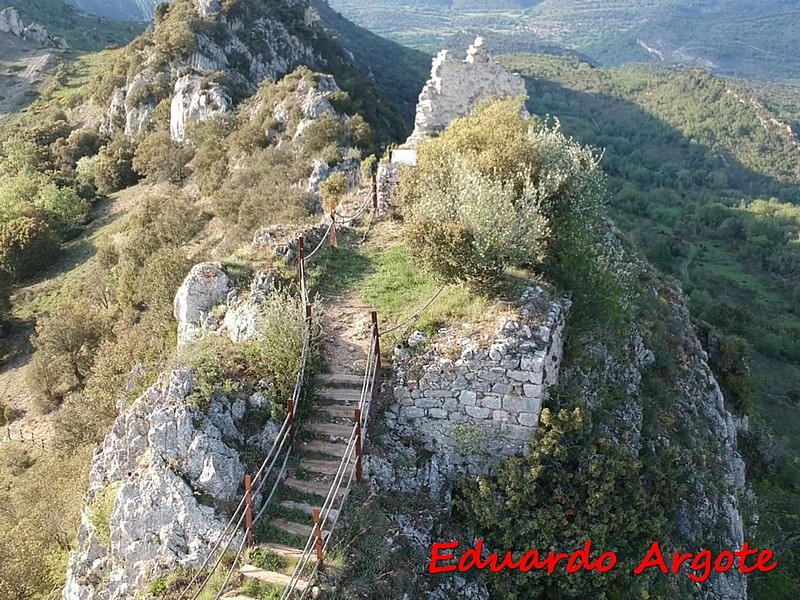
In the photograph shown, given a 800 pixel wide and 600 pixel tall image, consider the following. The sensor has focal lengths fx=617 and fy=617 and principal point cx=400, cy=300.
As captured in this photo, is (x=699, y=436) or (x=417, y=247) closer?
(x=417, y=247)

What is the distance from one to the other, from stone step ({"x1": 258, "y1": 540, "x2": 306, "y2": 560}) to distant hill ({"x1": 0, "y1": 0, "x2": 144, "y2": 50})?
326ft

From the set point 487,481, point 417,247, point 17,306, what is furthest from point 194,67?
point 487,481

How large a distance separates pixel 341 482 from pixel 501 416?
2666 mm

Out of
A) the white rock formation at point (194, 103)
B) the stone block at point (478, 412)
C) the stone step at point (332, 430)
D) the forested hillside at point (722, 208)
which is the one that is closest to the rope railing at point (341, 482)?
the stone step at point (332, 430)

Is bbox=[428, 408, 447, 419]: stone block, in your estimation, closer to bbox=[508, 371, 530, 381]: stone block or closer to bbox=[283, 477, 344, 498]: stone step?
bbox=[508, 371, 530, 381]: stone block

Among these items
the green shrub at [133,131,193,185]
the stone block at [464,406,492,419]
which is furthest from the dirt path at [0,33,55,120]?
the stone block at [464,406,492,419]

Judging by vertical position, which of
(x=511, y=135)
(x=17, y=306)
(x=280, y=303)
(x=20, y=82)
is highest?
(x=511, y=135)

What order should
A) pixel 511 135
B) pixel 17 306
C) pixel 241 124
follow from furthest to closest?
pixel 241 124, pixel 17 306, pixel 511 135

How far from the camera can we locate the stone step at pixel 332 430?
9602 millimetres

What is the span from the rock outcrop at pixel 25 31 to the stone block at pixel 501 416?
3847 inches

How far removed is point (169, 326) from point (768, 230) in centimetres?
8839

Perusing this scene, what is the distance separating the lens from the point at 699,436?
47.3ft

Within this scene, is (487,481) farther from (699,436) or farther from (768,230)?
(768,230)

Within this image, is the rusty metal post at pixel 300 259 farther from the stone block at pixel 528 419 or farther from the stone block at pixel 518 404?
the stone block at pixel 528 419
